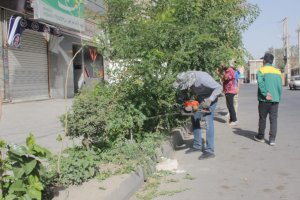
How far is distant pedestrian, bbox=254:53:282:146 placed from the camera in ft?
28.8

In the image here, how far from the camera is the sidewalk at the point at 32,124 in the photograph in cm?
927

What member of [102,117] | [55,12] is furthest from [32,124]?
[55,12]

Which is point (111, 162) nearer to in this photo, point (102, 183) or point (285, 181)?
point (102, 183)

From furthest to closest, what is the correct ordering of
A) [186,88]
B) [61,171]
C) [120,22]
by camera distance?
1. [120,22]
2. [186,88]
3. [61,171]

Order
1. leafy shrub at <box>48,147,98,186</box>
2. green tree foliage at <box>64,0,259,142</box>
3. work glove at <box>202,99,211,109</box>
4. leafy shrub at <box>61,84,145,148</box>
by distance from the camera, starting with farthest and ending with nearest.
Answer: work glove at <box>202,99,211,109</box> < green tree foliage at <box>64,0,259,142</box> < leafy shrub at <box>61,84,145,148</box> < leafy shrub at <box>48,147,98,186</box>

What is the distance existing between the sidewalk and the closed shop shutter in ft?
4.68

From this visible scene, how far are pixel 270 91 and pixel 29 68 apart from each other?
44.0 feet

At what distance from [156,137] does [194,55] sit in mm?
2415

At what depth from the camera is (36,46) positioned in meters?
20.5

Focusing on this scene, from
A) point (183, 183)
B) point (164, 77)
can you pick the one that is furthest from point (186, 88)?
point (183, 183)

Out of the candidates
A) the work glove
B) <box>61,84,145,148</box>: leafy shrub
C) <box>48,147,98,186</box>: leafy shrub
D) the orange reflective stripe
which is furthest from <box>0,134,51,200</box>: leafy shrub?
the orange reflective stripe

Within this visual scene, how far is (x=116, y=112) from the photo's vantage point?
6.77m

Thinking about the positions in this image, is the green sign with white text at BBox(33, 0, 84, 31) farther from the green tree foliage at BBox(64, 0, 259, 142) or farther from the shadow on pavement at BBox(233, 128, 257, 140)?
the shadow on pavement at BBox(233, 128, 257, 140)

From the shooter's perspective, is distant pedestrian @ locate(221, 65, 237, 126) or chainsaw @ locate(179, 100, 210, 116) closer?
chainsaw @ locate(179, 100, 210, 116)
